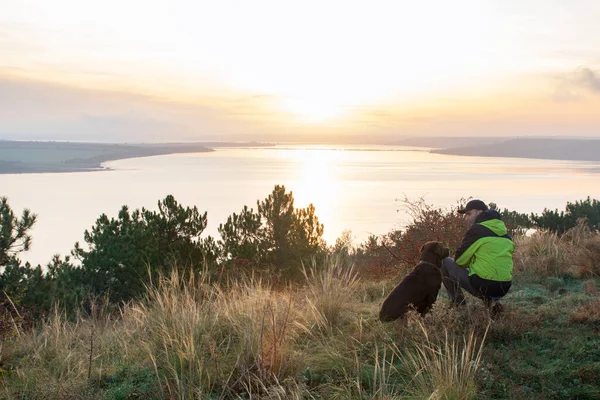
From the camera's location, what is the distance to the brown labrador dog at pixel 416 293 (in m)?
5.34

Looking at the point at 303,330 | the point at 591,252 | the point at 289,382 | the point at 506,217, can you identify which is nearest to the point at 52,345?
the point at 303,330

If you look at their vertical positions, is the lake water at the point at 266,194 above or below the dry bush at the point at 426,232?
below

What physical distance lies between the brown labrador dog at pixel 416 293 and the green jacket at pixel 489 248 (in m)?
0.43

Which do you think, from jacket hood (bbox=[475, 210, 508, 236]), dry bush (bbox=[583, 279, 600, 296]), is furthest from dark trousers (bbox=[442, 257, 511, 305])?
dry bush (bbox=[583, 279, 600, 296])

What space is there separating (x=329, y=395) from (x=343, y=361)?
0.55 metres

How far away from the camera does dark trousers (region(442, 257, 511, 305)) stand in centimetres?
566

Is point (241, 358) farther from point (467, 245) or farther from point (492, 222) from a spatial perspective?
point (492, 222)

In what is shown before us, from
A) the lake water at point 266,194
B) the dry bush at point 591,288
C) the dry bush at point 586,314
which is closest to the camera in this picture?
the dry bush at point 586,314

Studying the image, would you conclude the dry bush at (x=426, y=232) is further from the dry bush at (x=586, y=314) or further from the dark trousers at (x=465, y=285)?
the dry bush at (x=586, y=314)

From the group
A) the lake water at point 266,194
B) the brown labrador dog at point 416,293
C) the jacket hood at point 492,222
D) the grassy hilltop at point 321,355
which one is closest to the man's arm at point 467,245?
the jacket hood at point 492,222

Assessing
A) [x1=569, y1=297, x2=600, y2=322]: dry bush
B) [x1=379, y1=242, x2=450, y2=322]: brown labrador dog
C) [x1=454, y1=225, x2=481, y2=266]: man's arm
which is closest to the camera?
[x1=379, y1=242, x2=450, y2=322]: brown labrador dog

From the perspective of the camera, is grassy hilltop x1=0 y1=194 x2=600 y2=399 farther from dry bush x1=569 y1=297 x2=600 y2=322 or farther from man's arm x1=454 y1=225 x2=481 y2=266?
man's arm x1=454 y1=225 x2=481 y2=266

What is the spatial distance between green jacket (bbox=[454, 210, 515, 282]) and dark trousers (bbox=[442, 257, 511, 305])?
0.26 feet

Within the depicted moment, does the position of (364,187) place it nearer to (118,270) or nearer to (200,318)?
(118,270)
